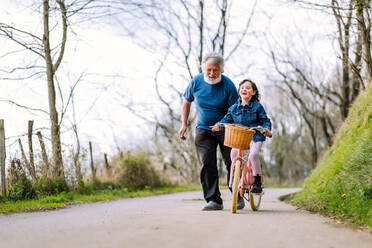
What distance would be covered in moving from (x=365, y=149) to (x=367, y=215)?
7.19 feet

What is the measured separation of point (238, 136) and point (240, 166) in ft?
2.07

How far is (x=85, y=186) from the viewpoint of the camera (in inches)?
445

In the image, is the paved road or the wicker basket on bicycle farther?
the wicker basket on bicycle

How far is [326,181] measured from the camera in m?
7.40

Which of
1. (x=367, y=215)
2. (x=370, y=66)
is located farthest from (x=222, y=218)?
(x=370, y=66)

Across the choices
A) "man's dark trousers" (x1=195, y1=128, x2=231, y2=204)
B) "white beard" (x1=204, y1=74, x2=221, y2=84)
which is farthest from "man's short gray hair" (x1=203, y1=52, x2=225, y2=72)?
"man's dark trousers" (x1=195, y1=128, x2=231, y2=204)

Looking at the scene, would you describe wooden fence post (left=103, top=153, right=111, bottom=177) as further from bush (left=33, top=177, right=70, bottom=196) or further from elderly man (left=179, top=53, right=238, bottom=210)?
elderly man (left=179, top=53, right=238, bottom=210)

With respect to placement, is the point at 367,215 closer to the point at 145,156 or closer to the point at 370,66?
the point at 370,66

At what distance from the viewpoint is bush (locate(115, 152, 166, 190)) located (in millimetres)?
14543

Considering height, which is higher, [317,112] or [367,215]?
[317,112]

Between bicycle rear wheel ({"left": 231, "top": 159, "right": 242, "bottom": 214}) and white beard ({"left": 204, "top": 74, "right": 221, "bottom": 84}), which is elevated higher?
white beard ({"left": 204, "top": 74, "right": 221, "bottom": 84})

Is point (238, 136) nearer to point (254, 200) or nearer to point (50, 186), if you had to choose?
point (254, 200)

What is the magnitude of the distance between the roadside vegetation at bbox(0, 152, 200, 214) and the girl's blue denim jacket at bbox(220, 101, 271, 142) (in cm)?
384

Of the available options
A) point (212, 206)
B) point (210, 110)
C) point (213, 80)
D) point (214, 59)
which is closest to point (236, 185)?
point (212, 206)
